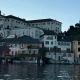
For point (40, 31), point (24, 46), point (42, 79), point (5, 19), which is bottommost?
point (42, 79)

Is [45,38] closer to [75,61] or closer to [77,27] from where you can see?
[75,61]

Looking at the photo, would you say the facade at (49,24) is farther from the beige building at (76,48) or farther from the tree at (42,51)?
the tree at (42,51)

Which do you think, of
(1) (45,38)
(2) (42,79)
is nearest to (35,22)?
(1) (45,38)

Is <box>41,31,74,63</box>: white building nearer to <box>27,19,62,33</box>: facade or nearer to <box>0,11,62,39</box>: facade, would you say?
<box>0,11,62,39</box>: facade

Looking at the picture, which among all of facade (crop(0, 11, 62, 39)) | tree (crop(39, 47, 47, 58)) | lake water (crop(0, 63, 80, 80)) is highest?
facade (crop(0, 11, 62, 39))

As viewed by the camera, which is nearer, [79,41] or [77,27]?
[79,41]

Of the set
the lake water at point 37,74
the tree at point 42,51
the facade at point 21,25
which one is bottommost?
the lake water at point 37,74

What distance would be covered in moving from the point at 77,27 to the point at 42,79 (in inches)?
3398

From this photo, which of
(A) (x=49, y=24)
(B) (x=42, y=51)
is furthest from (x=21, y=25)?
(B) (x=42, y=51)

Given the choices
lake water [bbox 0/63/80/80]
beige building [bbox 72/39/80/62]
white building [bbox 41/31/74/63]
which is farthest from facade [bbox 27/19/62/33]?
lake water [bbox 0/63/80/80]

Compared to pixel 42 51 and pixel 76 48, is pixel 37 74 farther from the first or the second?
pixel 76 48

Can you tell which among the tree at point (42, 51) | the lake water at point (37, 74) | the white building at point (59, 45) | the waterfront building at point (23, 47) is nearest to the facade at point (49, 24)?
the white building at point (59, 45)

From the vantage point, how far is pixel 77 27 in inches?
4530

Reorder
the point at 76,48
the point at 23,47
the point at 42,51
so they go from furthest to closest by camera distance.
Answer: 1. the point at 76,48
2. the point at 23,47
3. the point at 42,51
